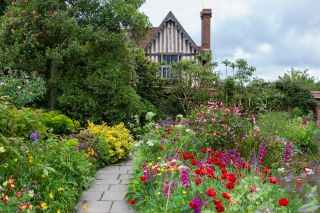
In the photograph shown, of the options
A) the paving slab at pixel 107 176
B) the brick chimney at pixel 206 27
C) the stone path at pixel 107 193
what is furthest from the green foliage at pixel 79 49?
the brick chimney at pixel 206 27

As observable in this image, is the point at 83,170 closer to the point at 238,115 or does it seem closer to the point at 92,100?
the point at 238,115

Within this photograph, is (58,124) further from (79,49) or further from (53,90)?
(53,90)

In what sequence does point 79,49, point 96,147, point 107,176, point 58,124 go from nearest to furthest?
point 107,176 < point 96,147 < point 58,124 < point 79,49

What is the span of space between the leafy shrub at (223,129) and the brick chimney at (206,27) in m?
14.5

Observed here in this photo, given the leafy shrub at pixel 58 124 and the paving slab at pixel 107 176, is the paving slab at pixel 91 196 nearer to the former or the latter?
the paving slab at pixel 107 176

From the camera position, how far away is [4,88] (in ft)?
31.8

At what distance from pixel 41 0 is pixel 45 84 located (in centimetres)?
228

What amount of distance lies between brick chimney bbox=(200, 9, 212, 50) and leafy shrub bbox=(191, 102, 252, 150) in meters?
14.5

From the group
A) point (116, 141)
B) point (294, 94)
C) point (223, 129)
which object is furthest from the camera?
point (294, 94)

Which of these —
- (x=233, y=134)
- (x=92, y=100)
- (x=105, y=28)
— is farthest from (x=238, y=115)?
→ (x=105, y=28)

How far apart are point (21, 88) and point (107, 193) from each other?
6.05 m

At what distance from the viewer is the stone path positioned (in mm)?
4438

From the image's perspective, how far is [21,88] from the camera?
10.1m

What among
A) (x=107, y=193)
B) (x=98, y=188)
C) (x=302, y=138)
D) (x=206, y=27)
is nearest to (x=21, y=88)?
(x=98, y=188)
